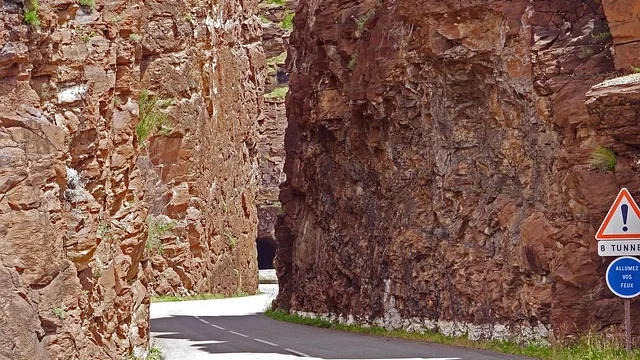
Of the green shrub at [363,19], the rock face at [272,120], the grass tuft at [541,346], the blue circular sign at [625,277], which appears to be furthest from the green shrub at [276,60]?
the blue circular sign at [625,277]

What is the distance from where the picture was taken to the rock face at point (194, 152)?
51.9 metres

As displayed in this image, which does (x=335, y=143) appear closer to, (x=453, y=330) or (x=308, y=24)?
(x=308, y=24)

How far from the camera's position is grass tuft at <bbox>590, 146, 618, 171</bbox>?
19.3m

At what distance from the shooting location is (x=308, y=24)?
36312mm

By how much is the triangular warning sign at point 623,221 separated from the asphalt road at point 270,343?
4.38 metres

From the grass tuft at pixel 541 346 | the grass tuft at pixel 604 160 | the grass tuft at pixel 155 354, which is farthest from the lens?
the grass tuft at pixel 604 160

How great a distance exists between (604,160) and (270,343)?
7878 mm

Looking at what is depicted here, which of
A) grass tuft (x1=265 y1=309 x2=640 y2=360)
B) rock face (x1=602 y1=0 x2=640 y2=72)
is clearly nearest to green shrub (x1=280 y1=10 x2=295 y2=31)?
grass tuft (x1=265 y1=309 x2=640 y2=360)

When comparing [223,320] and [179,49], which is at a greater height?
[179,49]

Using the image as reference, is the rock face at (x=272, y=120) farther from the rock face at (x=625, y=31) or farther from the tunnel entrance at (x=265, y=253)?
the rock face at (x=625, y=31)

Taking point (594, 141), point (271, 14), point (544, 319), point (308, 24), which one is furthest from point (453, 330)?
point (271, 14)

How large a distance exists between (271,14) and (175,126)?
115 ft

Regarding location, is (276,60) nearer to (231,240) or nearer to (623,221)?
(231,240)

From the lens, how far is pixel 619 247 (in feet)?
45.3
